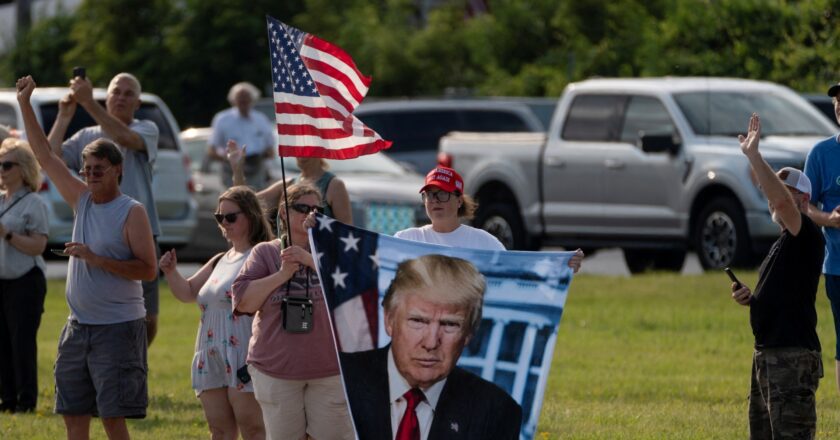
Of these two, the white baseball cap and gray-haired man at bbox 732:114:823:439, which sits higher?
the white baseball cap

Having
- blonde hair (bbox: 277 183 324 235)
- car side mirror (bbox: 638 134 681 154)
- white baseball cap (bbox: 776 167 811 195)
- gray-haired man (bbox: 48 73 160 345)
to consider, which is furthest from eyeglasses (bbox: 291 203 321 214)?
car side mirror (bbox: 638 134 681 154)

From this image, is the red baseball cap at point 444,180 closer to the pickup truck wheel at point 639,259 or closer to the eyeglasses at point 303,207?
the eyeglasses at point 303,207

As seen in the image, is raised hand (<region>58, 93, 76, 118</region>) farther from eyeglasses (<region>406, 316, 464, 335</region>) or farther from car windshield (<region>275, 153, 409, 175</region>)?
car windshield (<region>275, 153, 409, 175</region>)

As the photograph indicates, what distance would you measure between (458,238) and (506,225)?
479 inches

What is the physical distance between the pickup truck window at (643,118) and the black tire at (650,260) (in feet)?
6.02

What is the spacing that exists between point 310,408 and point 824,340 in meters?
7.02

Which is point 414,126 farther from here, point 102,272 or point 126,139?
point 102,272

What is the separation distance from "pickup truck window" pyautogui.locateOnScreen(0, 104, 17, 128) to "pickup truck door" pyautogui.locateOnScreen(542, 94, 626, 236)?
5.58 m

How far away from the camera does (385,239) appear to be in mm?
7461

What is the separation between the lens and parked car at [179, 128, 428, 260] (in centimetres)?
1947

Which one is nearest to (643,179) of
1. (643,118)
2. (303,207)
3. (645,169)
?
(645,169)

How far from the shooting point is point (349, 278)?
295 inches

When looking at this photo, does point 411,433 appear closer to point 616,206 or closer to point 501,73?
point 616,206

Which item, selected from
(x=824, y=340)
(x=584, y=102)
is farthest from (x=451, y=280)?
(x=584, y=102)
